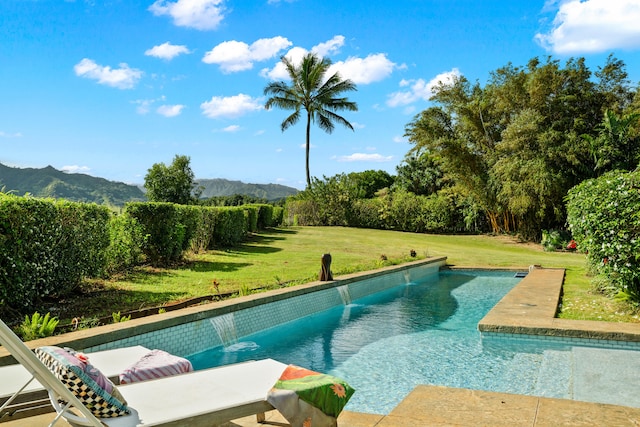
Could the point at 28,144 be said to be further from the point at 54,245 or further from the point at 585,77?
the point at 585,77

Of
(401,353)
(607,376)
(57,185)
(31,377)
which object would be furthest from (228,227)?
(31,377)

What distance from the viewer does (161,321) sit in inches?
242

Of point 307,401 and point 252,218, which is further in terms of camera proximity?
point 252,218

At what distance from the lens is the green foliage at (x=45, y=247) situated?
6387mm

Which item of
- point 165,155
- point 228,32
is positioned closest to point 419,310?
point 228,32

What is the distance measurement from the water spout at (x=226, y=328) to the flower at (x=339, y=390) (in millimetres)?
4257

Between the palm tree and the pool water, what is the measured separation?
86.3 ft

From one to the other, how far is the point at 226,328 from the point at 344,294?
3.87 meters

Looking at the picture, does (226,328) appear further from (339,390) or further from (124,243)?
(124,243)

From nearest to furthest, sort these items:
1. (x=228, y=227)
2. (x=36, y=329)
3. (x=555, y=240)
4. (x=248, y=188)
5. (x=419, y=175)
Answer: (x=36, y=329)
(x=228, y=227)
(x=555, y=240)
(x=419, y=175)
(x=248, y=188)

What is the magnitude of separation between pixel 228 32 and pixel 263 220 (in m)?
12.0

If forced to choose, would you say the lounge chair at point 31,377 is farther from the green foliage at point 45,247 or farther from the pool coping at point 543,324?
the pool coping at point 543,324

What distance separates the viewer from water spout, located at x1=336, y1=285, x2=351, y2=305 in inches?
413

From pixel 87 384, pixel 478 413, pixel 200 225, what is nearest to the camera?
pixel 87 384
